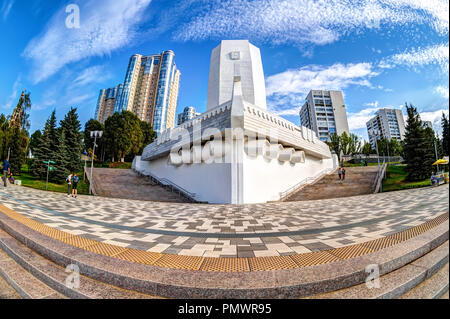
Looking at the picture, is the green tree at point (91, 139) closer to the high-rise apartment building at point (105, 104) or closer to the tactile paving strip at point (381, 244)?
the tactile paving strip at point (381, 244)

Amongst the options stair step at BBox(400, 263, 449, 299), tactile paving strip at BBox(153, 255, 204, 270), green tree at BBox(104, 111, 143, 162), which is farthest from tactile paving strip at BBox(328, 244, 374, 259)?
green tree at BBox(104, 111, 143, 162)

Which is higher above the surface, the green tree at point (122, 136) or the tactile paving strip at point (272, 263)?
the green tree at point (122, 136)

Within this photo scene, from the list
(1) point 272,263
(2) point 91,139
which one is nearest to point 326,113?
(2) point 91,139

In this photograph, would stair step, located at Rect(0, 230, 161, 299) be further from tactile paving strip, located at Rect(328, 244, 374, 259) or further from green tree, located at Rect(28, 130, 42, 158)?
green tree, located at Rect(28, 130, 42, 158)

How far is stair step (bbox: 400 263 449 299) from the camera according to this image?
5.12 ft

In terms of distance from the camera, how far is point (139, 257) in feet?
7.07

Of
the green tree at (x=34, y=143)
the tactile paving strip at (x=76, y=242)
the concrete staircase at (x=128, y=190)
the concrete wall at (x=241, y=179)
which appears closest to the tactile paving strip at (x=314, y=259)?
the tactile paving strip at (x=76, y=242)

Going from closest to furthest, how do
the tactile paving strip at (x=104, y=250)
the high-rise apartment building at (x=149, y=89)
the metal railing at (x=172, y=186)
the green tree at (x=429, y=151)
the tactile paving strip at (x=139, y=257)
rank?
the tactile paving strip at (x=139, y=257), the tactile paving strip at (x=104, y=250), the green tree at (x=429, y=151), the metal railing at (x=172, y=186), the high-rise apartment building at (x=149, y=89)

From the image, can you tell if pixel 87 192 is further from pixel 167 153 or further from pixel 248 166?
pixel 248 166

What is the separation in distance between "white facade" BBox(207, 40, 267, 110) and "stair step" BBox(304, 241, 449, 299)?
17303 mm

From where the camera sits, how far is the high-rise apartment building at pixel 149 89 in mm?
76562

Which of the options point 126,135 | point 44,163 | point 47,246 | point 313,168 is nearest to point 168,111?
point 126,135

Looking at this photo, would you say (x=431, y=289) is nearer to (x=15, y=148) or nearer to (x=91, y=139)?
(x=15, y=148)

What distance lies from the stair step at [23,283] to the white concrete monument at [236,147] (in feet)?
29.0
